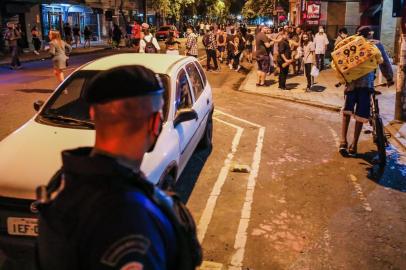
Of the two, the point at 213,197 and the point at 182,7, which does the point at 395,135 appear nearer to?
the point at 213,197

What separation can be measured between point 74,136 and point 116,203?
3517mm

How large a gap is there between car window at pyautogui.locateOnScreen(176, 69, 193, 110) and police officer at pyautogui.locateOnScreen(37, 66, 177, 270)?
4.02 meters

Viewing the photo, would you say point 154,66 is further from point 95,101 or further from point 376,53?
point 95,101

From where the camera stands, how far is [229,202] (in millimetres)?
5738

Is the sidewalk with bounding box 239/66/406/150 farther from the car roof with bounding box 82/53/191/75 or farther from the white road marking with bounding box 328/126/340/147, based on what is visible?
the car roof with bounding box 82/53/191/75

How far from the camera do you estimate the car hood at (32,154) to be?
3.85 m

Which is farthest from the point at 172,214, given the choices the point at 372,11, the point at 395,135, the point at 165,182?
the point at 372,11

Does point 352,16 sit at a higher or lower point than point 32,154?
higher

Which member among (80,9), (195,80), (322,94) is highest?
(80,9)

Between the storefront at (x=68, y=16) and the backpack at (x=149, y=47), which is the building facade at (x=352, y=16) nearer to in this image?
the backpack at (x=149, y=47)

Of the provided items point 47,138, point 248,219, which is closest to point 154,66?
point 47,138

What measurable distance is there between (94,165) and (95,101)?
9.4 inches

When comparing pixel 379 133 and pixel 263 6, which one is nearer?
pixel 379 133

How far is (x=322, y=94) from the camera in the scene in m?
13.8
